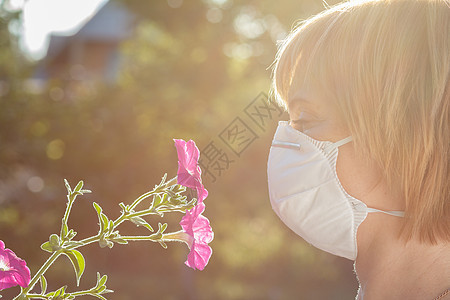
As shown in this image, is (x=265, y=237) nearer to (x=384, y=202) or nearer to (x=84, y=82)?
(x=84, y=82)

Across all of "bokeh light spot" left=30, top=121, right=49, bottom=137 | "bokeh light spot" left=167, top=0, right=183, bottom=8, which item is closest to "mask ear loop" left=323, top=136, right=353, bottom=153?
"bokeh light spot" left=30, top=121, right=49, bottom=137

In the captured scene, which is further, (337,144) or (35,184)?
(35,184)

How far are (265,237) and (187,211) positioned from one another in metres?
9.30

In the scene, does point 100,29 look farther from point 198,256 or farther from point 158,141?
point 198,256

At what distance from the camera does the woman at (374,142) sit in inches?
60.0

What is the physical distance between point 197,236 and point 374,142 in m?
0.57

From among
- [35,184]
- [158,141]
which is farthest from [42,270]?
[35,184]

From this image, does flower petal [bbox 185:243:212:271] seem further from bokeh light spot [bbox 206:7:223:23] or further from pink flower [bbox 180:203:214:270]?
bokeh light spot [bbox 206:7:223:23]

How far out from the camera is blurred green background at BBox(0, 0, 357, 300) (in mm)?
9078

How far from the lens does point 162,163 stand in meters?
9.35

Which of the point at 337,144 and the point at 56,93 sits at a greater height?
the point at 56,93

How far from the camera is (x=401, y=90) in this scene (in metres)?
1.53

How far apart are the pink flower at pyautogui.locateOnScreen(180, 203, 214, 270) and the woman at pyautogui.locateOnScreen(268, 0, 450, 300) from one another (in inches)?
21.5

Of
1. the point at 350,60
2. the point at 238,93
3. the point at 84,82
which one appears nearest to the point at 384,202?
the point at 350,60
